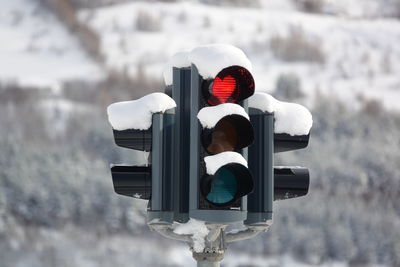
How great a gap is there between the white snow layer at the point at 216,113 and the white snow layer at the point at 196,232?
19.4 inches

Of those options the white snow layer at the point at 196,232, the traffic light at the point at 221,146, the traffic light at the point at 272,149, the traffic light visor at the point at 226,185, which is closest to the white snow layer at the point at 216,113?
the traffic light at the point at 221,146

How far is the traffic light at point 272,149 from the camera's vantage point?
6973 millimetres

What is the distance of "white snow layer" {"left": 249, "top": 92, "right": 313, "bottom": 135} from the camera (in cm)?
708

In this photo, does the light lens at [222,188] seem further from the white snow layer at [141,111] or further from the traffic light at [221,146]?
the white snow layer at [141,111]

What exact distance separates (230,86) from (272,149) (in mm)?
419

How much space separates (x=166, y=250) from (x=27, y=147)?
58.9 ft

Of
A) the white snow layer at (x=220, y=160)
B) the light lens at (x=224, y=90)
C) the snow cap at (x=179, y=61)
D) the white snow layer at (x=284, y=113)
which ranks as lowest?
the white snow layer at (x=220, y=160)

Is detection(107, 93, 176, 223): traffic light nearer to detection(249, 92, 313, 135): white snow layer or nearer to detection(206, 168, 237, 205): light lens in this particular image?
detection(206, 168, 237, 205): light lens

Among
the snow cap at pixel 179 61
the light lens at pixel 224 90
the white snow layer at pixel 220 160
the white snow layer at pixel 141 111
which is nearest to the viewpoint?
the white snow layer at pixel 220 160

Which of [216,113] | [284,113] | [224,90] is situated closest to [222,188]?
[216,113]

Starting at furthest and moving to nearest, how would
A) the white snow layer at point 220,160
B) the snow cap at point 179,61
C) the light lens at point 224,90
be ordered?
the snow cap at point 179,61, the light lens at point 224,90, the white snow layer at point 220,160

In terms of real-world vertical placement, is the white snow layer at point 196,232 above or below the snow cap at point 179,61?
below

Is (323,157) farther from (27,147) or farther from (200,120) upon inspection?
(200,120)

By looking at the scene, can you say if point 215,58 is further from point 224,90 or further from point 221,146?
point 221,146
